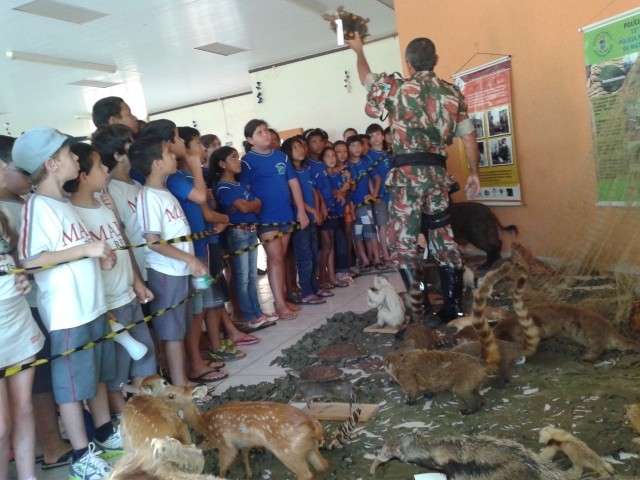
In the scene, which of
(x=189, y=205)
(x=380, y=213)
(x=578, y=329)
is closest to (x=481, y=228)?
(x=380, y=213)

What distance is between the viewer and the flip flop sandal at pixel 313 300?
20.1 feet

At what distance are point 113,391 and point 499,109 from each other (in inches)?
193

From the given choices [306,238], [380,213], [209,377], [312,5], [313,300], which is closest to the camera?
[209,377]

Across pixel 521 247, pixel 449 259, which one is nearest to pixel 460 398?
pixel 449 259

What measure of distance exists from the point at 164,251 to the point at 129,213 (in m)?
0.43

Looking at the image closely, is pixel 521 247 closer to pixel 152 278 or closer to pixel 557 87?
pixel 557 87

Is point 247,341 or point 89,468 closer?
point 89,468

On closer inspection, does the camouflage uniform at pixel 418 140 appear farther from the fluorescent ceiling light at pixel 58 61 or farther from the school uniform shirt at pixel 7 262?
the fluorescent ceiling light at pixel 58 61

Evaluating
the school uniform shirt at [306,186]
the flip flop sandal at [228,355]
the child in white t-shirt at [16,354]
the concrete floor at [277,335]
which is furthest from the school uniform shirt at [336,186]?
the child in white t-shirt at [16,354]

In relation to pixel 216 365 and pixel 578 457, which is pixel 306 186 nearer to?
pixel 216 365

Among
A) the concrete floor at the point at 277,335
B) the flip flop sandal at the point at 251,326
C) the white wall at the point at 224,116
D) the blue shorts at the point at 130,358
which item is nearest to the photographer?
the blue shorts at the point at 130,358

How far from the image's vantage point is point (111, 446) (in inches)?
127

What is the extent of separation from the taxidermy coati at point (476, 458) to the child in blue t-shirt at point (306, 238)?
4012 mm

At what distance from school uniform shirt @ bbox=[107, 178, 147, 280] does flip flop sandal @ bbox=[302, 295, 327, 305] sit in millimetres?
2545
